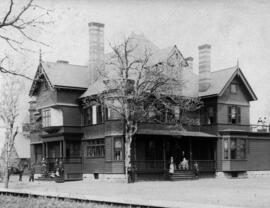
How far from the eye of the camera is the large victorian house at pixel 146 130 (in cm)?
3666

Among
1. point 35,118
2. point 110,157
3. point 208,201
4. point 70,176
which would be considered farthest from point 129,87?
point 208,201

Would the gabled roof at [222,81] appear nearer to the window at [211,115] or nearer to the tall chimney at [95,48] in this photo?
the window at [211,115]

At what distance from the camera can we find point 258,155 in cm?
4219

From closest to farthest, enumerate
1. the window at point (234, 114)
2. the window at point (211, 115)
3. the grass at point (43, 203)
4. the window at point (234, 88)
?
the grass at point (43, 203), the window at point (211, 115), the window at point (234, 114), the window at point (234, 88)

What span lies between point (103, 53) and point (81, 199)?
79.2ft

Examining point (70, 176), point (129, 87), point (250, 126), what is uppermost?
point (129, 87)

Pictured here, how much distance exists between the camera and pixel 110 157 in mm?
36219

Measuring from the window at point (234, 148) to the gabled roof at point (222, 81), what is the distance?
403 cm

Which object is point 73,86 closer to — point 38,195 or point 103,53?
point 103,53

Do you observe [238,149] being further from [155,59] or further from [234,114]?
[155,59]

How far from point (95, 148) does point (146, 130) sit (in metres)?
4.83

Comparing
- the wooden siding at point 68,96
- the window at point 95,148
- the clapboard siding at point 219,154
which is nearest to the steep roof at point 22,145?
the wooden siding at point 68,96

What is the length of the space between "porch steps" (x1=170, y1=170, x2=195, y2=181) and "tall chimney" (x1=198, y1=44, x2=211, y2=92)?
811 cm

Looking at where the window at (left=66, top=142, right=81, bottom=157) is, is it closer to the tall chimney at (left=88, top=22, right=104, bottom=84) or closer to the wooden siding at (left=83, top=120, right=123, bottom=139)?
the wooden siding at (left=83, top=120, right=123, bottom=139)
